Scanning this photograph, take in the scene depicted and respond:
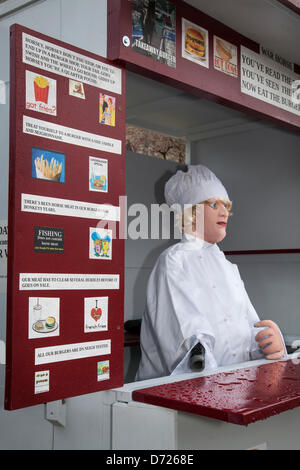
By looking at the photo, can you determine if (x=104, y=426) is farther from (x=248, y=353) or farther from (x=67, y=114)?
(x=248, y=353)

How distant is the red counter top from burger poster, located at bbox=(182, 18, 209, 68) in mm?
1112

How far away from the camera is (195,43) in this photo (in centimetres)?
206

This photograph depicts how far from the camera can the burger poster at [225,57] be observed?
2166 mm

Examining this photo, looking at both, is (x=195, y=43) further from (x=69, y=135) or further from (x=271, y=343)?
(x=271, y=343)

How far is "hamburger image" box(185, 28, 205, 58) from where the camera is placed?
2.02m

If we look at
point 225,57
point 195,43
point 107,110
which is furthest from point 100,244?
point 225,57

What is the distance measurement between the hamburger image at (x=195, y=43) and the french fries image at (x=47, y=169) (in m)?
0.74

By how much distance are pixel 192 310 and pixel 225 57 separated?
101cm

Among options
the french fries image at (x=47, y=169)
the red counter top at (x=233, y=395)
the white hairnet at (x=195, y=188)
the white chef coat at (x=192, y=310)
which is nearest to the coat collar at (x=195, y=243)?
the white chef coat at (x=192, y=310)

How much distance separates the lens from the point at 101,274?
1695 millimetres

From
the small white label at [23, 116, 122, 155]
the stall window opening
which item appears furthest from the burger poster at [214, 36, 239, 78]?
the stall window opening

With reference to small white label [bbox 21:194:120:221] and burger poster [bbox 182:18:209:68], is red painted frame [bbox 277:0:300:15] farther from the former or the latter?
small white label [bbox 21:194:120:221]
